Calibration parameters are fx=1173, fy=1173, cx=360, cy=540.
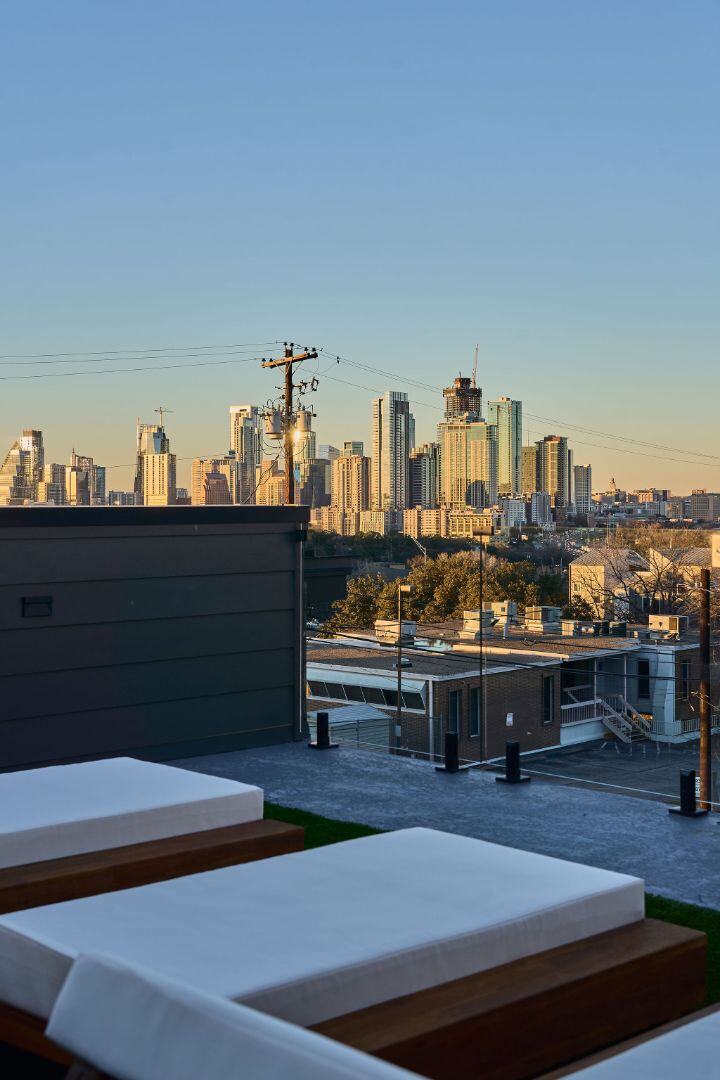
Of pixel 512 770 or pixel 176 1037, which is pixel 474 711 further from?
pixel 176 1037

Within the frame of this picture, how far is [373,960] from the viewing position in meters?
3.67

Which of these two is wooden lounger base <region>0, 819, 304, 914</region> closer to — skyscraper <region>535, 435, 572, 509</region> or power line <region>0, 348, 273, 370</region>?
power line <region>0, 348, 273, 370</region>

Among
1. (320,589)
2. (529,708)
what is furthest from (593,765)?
(320,589)

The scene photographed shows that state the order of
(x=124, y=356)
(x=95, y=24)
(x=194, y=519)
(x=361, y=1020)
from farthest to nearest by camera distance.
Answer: (x=124, y=356) → (x=95, y=24) → (x=194, y=519) → (x=361, y=1020)

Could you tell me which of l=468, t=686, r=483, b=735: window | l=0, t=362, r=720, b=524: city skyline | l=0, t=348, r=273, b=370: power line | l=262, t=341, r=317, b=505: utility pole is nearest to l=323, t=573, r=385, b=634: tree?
l=0, t=348, r=273, b=370: power line

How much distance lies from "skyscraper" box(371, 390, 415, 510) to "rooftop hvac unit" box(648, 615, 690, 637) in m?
71.9

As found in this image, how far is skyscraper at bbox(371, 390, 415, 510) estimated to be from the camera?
122 m

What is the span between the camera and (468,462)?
133 meters

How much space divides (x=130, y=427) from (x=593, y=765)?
29.3 meters

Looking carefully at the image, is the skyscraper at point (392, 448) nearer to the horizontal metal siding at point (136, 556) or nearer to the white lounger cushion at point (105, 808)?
the horizontal metal siding at point (136, 556)

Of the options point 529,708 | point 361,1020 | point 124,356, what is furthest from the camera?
point 124,356

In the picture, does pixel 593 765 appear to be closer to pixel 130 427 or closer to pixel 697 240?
pixel 130 427

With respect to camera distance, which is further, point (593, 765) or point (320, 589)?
point (593, 765)

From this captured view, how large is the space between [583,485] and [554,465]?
526 centimetres
